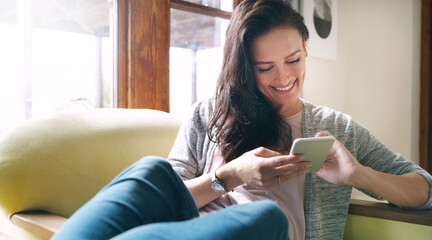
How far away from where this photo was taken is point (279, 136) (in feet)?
4.33

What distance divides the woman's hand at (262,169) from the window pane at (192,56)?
1100mm

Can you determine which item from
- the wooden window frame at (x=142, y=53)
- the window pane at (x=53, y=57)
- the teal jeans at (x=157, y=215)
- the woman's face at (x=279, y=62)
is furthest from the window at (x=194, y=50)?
the teal jeans at (x=157, y=215)

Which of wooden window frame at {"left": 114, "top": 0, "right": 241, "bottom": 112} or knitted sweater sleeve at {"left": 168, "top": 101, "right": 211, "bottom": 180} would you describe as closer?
knitted sweater sleeve at {"left": 168, "top": 101, "right": 211, "bottom": 180}

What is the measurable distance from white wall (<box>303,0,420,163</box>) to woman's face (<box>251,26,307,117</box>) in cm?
212

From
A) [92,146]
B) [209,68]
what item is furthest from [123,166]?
[209,68]

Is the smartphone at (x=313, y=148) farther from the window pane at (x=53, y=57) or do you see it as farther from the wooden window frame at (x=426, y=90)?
the wooden window frame at (x=426, y=90)

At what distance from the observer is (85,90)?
1862 mm

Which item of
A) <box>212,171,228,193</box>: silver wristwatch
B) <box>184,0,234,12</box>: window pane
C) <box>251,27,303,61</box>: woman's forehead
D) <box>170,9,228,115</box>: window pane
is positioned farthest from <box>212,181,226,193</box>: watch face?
<box>184,0,234,12</box>: window pane

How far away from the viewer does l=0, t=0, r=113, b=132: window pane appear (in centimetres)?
164

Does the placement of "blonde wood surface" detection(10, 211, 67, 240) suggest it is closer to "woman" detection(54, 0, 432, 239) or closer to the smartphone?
"woman" detection(54, 0, 432, 239)

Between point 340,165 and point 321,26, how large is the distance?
86.8 inches

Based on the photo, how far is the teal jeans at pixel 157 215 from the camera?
51 centimetres

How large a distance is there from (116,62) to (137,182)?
4.23ft

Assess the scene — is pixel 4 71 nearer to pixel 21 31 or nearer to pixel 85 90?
pixel 21 31
